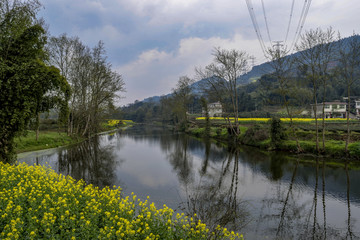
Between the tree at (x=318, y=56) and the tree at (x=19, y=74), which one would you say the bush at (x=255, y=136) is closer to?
the tree at (x=318, y=56)

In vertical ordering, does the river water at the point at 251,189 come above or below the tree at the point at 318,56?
below

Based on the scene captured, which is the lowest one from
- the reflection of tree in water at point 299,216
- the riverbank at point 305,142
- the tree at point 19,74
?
the reflection of tree in water at point 299,216

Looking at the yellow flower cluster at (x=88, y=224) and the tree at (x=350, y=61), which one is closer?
the yellow flower cluster at (x=88, y=224)

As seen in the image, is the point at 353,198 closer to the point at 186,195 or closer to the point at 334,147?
the point at 186,195

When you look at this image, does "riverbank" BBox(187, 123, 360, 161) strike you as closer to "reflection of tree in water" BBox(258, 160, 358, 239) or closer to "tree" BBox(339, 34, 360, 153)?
"tree" BBox(339, 34, 360, 153)

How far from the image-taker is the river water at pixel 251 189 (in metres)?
7.64

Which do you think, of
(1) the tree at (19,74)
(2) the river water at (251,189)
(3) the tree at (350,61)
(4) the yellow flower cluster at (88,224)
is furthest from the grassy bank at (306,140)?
(1) the tree at (19,74)

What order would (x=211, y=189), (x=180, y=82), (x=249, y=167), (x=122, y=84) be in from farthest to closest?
(x=180, y=82) → (x=122, y=84) → (x=249, y=167) → (x=211, y=189)

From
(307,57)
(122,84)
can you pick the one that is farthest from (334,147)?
(122,84)

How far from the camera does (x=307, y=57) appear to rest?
19.3 metres

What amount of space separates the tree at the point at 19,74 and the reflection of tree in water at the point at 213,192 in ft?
31.9

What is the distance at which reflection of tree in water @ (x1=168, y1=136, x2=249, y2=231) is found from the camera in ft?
23.7

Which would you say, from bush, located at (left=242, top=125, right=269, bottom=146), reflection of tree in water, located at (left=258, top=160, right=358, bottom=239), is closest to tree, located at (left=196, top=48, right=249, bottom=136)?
bush, located at (left=242, top=125, right=269, bottom=146)

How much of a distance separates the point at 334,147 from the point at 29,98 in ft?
74.9
